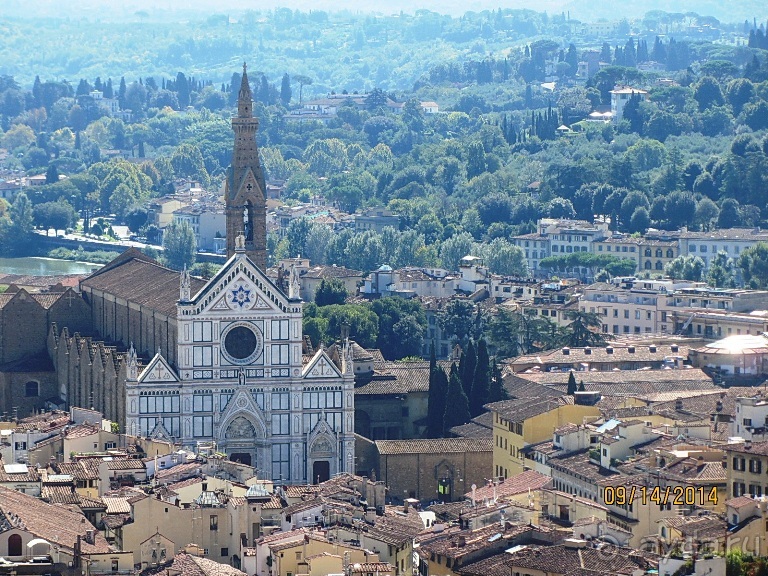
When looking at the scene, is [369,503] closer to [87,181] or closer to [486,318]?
[486,318]

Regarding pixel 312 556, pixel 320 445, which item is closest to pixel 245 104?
pixel 320 445

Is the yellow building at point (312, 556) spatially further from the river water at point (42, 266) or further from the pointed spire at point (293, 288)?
the river water at point (42, 266)

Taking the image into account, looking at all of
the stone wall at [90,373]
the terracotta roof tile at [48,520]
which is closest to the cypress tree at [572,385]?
the stone wall at [90,373]

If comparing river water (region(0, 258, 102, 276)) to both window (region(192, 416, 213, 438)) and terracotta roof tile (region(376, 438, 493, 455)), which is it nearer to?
window (region(192, 416, 213, 438))

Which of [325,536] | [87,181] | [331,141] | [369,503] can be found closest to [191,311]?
[369,503]

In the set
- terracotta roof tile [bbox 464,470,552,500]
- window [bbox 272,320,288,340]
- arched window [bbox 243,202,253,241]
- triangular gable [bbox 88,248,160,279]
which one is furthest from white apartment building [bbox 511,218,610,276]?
terracotta roof tile [bbox 464,470,552,500]

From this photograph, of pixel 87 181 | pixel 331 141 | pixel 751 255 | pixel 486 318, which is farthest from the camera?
pixel 331 141
